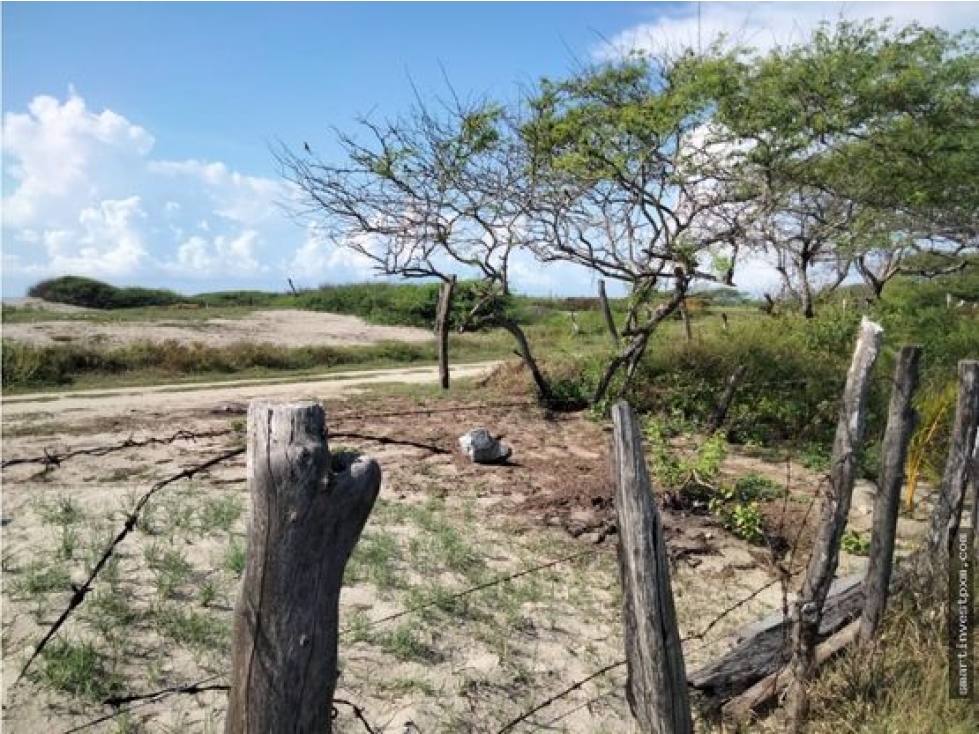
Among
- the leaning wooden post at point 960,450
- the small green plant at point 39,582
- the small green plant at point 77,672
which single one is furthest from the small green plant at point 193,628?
the leaning wooden post at point 960,450

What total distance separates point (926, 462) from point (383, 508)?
540 cm

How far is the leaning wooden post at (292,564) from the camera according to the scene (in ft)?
6.84

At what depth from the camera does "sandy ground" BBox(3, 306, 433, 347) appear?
2277cm

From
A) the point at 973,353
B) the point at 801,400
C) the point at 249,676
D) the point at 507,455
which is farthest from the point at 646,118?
the point at 249,676

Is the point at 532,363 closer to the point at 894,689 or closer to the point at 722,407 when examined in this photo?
the point at 722,407

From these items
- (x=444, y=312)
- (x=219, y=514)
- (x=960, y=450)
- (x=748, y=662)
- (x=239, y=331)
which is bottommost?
(x=748, y=662)

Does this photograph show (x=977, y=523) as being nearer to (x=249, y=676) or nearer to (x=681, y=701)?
(x=681, y=701)

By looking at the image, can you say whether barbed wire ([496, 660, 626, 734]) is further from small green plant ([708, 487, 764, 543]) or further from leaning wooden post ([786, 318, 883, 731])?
small green plant ([708, 487, 764, 543])

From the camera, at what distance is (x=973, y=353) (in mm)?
13383

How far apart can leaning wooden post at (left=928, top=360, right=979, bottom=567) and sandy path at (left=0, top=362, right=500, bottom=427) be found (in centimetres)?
955

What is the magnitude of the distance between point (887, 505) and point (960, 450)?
0.65 m

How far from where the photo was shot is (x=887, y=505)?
13.5ft

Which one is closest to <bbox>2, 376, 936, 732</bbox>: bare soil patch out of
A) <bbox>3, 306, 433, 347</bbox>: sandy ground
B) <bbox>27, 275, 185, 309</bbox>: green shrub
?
<bbox>3, 306, 433, 347</bbox>: sandy ground

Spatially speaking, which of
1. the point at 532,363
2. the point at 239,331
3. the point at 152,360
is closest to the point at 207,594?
the point at 532,363
